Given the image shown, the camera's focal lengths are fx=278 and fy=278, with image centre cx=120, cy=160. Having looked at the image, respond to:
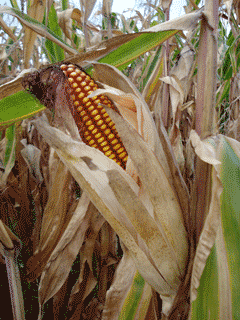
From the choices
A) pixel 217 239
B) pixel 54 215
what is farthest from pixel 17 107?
pixel 217 239

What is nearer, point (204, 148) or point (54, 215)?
point (204, 148)

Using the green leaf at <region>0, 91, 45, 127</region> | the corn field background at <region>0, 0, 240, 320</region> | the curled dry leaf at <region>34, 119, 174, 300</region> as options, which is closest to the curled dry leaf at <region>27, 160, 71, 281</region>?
the corn field background at <region>0, 0, 240, 320</region>

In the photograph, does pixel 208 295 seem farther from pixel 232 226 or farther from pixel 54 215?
pixel 54 215

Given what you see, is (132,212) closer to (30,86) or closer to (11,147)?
(30,86)

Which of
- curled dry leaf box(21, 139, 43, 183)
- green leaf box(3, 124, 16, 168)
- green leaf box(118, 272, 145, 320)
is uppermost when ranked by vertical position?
green leaf box(3, 124, 16, 168)

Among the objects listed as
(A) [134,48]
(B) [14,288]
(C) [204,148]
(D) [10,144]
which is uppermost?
(A) [134,48]

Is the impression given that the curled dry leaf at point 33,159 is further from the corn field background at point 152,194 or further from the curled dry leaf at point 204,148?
the curled dry leaf at point 204,148

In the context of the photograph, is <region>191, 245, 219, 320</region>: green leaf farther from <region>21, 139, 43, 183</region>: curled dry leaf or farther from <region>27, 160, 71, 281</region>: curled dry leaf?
<region>21, 139, 43, 183</region>: curled dry leaf
